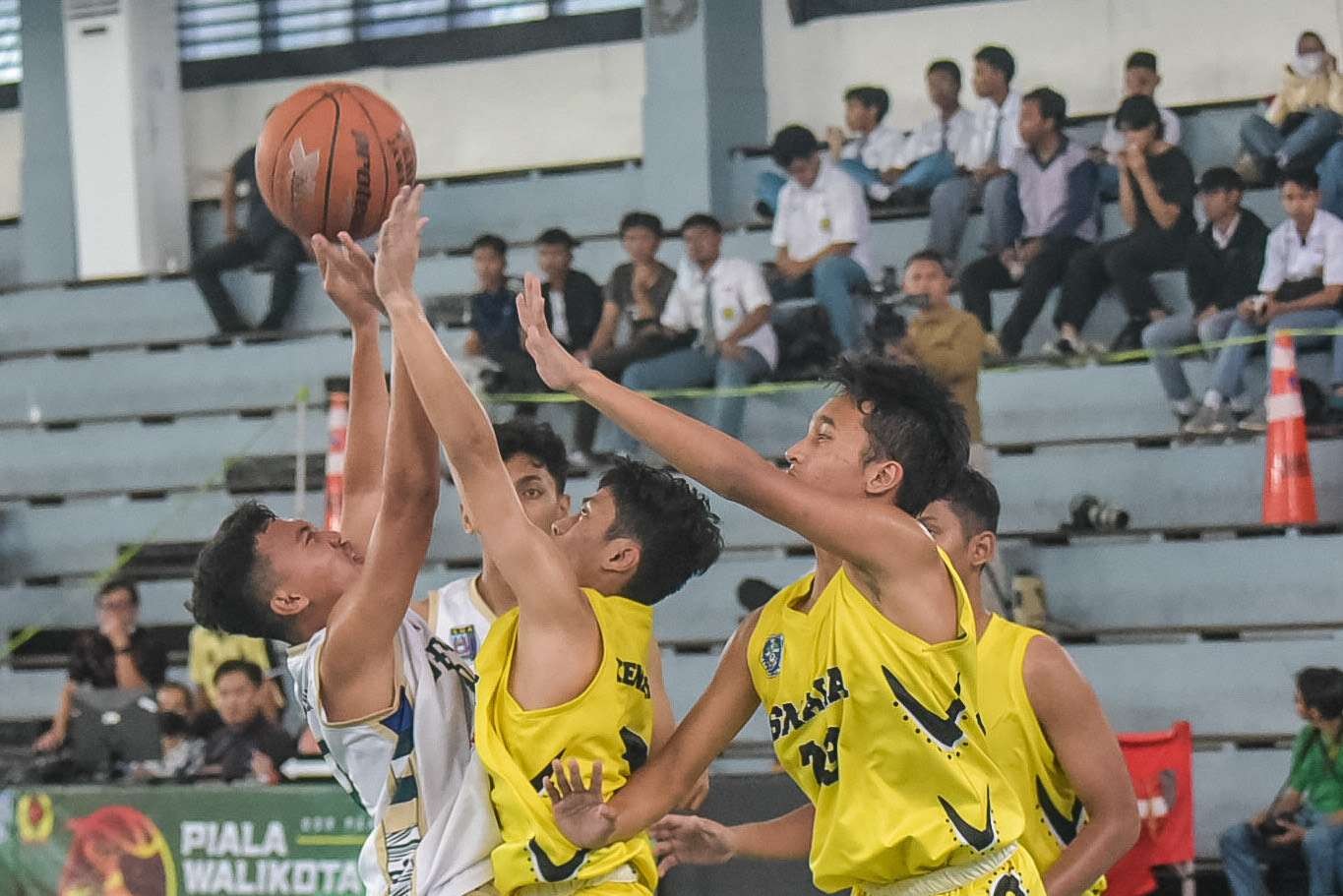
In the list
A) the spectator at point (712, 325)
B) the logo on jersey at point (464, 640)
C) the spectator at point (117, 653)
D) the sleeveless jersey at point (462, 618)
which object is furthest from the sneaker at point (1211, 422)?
the logo on jersey at point (464, 640)

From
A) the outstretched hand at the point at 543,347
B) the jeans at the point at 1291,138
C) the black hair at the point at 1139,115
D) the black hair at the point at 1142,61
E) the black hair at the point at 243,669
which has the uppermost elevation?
the black hair at the point at 1142,61

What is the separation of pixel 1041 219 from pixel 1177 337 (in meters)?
1.01

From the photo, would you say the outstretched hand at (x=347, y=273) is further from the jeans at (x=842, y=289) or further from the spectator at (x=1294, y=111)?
the spectator at (x=1294, y=111)

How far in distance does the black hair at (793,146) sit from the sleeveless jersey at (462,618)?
Result: 20.0 ft

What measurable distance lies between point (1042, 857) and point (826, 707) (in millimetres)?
898

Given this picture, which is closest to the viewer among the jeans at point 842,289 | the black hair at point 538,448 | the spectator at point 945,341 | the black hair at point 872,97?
the black hair at point 538,448

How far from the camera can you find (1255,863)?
24.9 feet

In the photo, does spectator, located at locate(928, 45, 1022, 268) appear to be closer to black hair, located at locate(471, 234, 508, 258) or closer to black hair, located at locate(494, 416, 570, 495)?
black hair, located at locate(471, 234, 508, 258)

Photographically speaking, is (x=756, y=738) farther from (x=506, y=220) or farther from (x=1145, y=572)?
(x=506, y=220)

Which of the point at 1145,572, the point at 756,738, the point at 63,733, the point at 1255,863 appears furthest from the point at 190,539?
the point at 1255,863

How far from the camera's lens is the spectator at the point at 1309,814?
7.29 m

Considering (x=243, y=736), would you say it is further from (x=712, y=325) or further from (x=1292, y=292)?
(x=1292, y=292)

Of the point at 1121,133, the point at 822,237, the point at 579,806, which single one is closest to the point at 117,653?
the point at 822,237

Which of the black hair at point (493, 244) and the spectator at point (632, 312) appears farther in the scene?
the black hair at point (493, 244)
